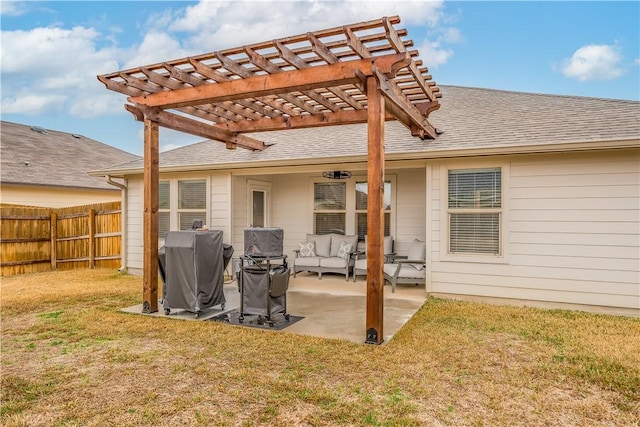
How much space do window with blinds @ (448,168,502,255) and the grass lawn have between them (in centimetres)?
125

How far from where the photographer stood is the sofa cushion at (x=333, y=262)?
7945 millimetres

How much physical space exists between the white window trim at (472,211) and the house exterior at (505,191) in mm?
15

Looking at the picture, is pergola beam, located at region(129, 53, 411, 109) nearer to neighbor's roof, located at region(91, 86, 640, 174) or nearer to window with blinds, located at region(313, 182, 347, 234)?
neighbor's roof, located at region(91, 86, 640, 174)

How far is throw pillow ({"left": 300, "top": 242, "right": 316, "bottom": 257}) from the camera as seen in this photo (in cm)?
845

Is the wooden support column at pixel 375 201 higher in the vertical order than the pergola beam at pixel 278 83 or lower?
lower

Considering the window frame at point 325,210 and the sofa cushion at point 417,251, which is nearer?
the sofa cushion at point 417,251

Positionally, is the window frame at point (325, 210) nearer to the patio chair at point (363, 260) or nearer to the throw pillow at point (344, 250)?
the throw pillow at point (344, 250)

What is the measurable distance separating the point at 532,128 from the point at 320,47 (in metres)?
4.05

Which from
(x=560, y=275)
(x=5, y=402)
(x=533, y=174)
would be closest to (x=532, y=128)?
(x=533, y=174)

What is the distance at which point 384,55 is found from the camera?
150 inches

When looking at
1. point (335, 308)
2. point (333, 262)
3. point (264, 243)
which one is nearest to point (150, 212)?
point (264, 243)

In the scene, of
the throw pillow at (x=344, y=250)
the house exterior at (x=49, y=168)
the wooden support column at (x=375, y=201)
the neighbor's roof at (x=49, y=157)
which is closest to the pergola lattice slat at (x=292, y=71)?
the wooden support column at (x=375, y=201)

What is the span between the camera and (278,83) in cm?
429

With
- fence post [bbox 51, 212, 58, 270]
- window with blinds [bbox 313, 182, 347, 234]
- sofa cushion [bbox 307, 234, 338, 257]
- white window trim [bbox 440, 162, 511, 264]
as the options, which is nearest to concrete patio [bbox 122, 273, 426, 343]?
sofa cushion [bbox 307, 234, 338, 257]
